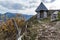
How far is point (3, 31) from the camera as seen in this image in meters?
19.4

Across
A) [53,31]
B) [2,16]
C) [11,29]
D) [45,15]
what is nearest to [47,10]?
[45,15]

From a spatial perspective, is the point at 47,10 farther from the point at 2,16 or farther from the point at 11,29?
the point at 2,16

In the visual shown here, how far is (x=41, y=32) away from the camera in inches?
516

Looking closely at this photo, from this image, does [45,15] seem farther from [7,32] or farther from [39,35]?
[39,35]

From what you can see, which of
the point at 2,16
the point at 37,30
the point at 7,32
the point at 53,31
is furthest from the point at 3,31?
the point at 53,31

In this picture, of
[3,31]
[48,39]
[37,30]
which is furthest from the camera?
[3,31]

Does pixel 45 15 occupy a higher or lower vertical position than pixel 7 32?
higher

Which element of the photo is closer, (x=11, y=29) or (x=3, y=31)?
(x=11, y=29)

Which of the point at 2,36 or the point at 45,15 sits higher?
the point at 45,15

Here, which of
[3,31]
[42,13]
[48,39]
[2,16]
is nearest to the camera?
[48,39]

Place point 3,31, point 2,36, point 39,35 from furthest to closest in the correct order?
point 3,31 → point 2,36 → point 39,35

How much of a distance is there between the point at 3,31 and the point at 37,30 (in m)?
6.68

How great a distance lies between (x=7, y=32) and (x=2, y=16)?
20.5ft

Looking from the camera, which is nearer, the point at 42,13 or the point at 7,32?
the point at 7,32
